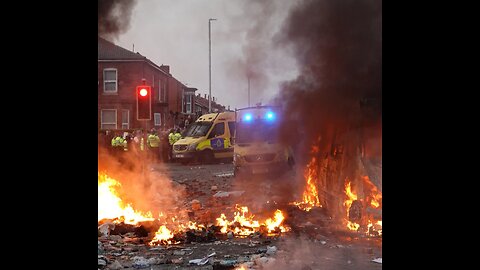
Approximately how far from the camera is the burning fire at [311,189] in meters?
9.77

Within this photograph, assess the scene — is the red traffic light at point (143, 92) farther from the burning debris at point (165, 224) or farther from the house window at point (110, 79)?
the house window at point (110, 79)

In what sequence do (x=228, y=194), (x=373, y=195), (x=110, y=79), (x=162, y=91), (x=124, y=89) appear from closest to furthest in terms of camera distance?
1. (x=373, y=195)
2. (x=228, y=194)
3. (x=124, y=89)
4. (x=110, y=79)
5. (x=162, y=91)

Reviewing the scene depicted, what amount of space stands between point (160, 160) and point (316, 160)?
10523 millimetres

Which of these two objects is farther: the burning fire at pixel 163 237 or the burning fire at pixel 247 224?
the burning fire at pixel 247 224

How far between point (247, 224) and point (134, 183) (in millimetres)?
3181

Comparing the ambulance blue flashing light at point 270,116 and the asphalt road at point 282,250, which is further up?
the ambulance blue flashing light at point 270,116

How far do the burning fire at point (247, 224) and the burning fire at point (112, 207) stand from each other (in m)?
1.59

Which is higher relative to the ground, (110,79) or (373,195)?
(110,79)

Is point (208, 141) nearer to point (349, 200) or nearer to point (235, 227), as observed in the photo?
point (235, 227)

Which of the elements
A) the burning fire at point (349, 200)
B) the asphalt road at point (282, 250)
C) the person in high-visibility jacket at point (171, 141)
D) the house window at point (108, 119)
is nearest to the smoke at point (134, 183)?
the asphalt road at point (282, 250)

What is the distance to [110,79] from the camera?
851 inches

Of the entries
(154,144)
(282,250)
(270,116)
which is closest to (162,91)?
(154,144)
